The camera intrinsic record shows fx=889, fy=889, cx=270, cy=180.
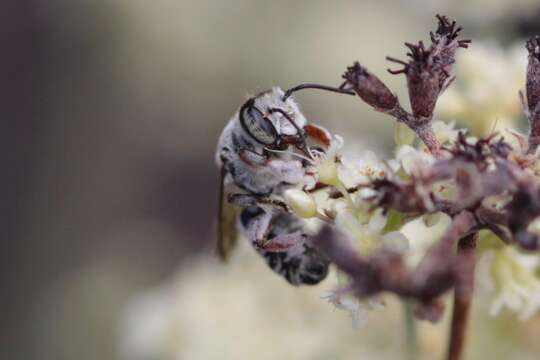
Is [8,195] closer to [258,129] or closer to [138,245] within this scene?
[138,245]

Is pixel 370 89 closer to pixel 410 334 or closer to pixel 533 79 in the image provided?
pixel 533 79

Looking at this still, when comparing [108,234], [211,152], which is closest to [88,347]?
[108,234]

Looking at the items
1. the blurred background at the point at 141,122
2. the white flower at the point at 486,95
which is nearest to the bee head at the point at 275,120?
the white flower at the point at 486,95

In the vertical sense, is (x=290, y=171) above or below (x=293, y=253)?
above

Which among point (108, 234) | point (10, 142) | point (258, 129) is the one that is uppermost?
point (258, 129)

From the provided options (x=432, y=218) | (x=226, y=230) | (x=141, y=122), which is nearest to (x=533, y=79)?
(x=432, y=218)
